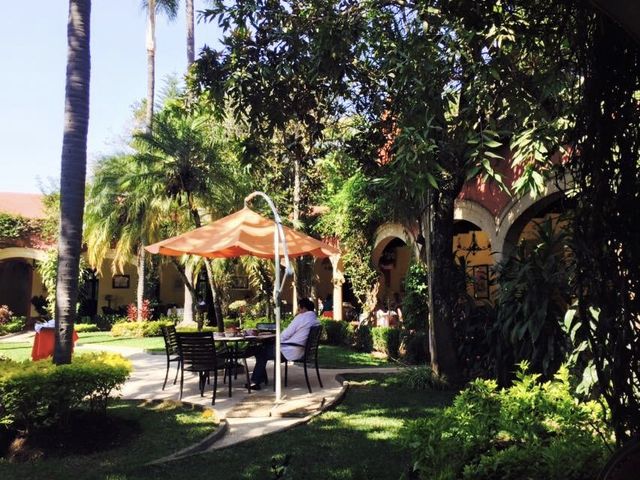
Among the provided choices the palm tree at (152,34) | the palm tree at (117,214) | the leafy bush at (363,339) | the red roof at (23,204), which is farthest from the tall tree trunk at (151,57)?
the leafy bush at (363,339)

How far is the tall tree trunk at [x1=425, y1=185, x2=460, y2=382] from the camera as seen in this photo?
7.88m

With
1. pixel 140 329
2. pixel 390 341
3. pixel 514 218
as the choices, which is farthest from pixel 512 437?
pixel 140 329

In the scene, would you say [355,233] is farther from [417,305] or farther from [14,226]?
[14,226]

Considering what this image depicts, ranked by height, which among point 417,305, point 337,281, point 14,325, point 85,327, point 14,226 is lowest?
point 85,327

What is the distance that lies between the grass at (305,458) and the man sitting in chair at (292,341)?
55.5 inches

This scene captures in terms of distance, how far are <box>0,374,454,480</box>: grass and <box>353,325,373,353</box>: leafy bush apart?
6.99 m

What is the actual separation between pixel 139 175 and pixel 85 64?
339 inches

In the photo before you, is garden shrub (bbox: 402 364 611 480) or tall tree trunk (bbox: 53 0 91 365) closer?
garden shrub (bbox: 402 364 611 480)

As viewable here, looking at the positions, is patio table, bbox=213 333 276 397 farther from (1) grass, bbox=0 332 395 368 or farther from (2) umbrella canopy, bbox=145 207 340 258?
(1) grass, bbox=0 332 395 368

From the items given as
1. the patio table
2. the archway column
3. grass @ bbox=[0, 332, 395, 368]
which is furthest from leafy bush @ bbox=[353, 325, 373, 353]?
the patio table

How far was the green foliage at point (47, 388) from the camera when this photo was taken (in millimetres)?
4891

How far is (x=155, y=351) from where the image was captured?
13.5 metres

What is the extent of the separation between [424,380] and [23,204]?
78.5 ft

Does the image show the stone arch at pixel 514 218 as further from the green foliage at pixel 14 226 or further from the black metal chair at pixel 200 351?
the green foliage at pixel 14 226
